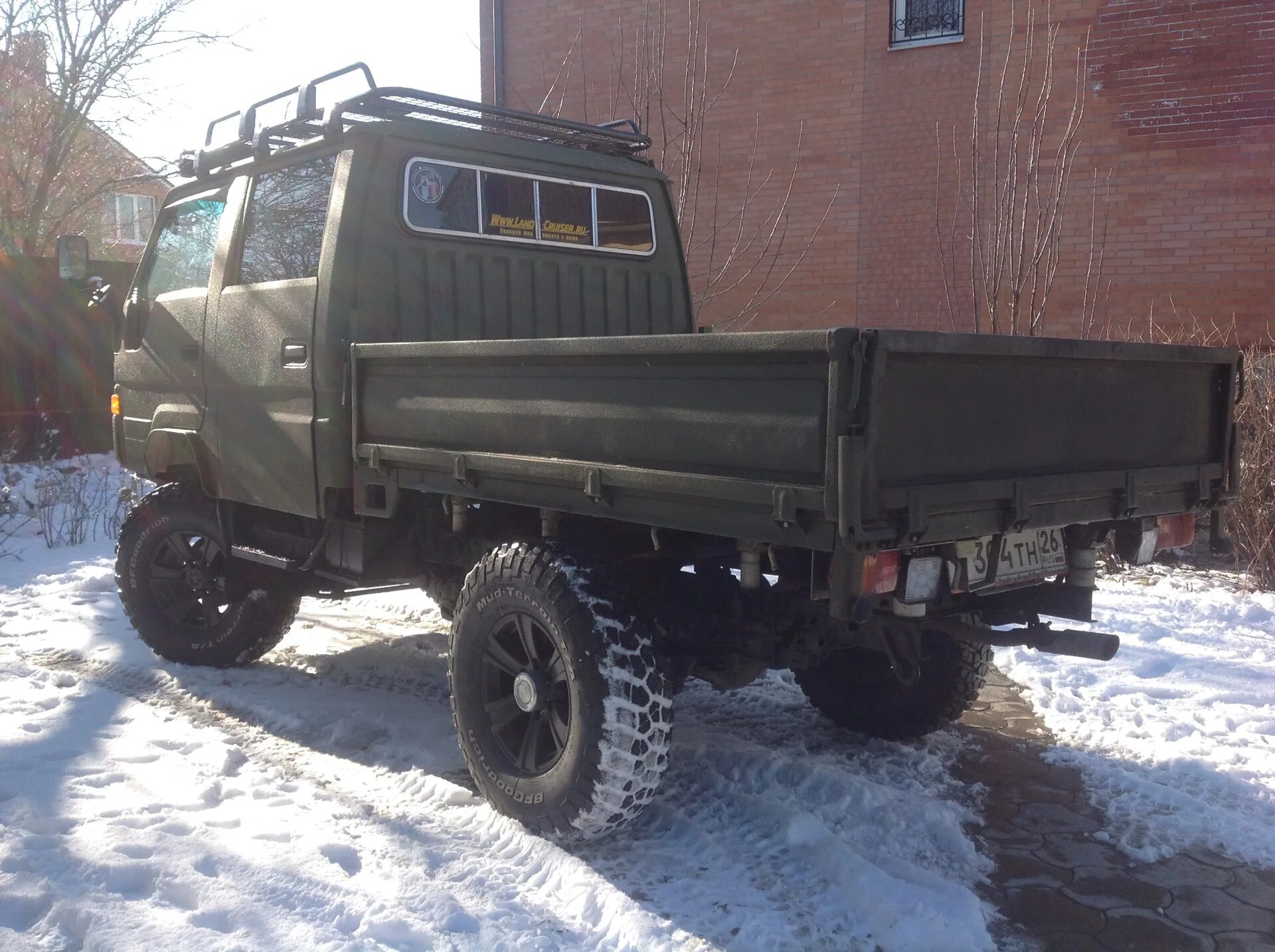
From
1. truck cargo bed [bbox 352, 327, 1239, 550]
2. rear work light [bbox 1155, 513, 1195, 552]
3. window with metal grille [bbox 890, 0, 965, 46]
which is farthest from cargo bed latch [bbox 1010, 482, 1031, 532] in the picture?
window with metal grille [bbox 890, 0, 965, 46]

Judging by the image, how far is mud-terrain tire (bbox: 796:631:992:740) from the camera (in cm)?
410

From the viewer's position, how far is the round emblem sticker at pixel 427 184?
4312mm

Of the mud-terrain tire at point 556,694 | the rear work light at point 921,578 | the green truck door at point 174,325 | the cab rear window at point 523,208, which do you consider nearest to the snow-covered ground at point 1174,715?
the rear work light at point 921,578

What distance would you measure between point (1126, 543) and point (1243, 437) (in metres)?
4.08

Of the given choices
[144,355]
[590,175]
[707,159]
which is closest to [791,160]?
[707,159]

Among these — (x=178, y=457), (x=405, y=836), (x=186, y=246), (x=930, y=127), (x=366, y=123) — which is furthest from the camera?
(x=930, y=127)

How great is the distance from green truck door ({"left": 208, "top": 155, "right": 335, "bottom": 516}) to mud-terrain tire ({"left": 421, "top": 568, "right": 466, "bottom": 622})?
58 cm

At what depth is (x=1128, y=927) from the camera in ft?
9.96

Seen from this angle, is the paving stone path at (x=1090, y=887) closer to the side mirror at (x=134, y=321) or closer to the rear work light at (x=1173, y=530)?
the rear work light at (x=1173, y=530)

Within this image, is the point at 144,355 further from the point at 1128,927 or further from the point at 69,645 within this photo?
the point at 1128,927

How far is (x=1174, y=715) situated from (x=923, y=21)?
8668 mm

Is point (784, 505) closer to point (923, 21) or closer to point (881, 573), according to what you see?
point (881, 573)

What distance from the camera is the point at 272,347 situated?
438 centimetres

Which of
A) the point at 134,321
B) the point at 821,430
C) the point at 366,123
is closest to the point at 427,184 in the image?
the point at 366,123
